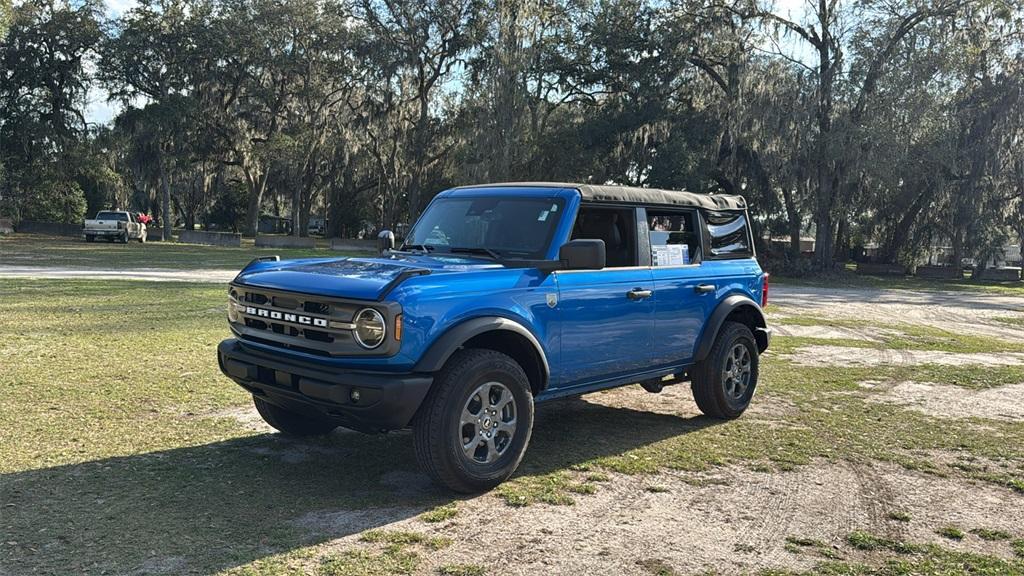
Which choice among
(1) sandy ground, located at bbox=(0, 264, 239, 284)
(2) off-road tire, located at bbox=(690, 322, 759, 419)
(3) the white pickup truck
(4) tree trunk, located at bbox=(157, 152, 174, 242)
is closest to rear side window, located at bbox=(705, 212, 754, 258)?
(2) off-road tire, located at bbox=(690, 322, 759, 419)

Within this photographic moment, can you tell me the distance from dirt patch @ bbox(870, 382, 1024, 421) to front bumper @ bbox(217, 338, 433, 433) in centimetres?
567

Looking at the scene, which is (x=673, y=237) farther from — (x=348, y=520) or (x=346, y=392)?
(x=348, y=520)

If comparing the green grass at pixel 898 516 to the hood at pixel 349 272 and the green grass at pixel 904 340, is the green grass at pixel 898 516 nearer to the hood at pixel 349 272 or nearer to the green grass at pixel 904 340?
the hood at pixel 349 272

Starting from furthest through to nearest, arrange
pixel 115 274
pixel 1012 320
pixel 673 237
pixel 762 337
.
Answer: pixel 115 274 → pixel 1012 320 → pixel 762 337 → pixel 673 237

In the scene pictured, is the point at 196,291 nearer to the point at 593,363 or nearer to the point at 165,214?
the point at 593,363

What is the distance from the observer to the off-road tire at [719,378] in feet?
22.5

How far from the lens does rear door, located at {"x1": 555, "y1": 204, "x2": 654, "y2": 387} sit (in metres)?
5.50

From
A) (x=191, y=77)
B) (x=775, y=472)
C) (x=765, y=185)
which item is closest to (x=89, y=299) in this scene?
(x=775, y=472)

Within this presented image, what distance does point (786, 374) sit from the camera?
9.62 metres

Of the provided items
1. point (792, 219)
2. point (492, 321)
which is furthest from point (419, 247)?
point (792, 219)

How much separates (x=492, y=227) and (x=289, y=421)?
211 centimetres

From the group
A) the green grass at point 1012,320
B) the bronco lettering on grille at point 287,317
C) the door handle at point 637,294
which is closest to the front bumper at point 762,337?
the door handle at point 637,294

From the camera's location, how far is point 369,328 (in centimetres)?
450

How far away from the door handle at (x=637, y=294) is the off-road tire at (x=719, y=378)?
118cm
